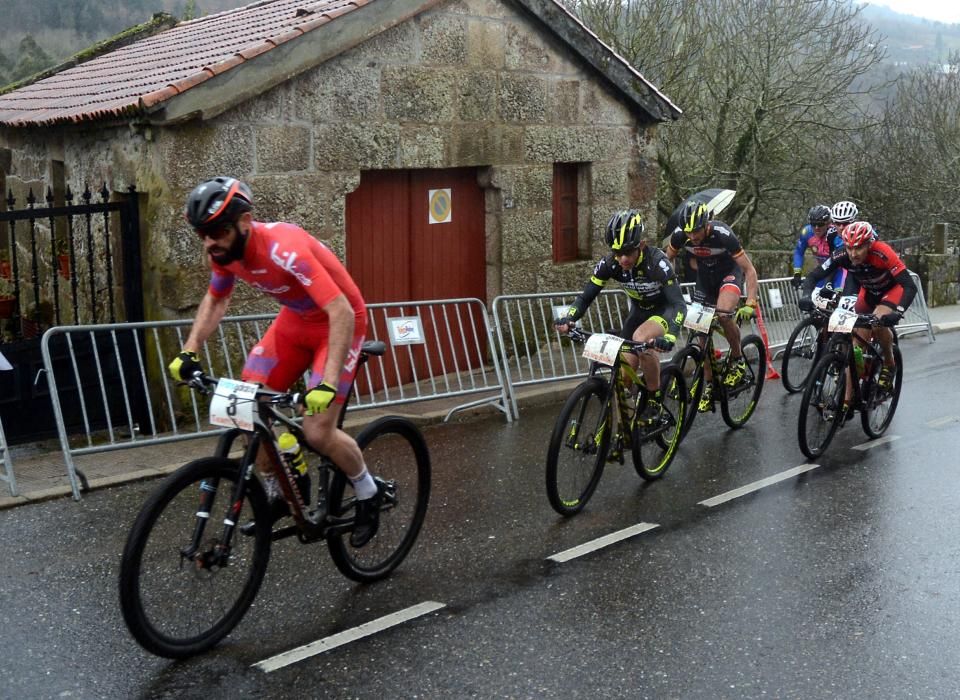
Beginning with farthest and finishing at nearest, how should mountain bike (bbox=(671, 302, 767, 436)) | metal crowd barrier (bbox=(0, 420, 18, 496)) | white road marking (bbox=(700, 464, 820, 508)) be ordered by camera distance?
1. mountain bike (bbox=(671, 302, 767, 436))
2. white road marking (bbox=(700, 464, 820, 508))
3. metal crowd barrier (bbox=(0, 420, 18, 496))

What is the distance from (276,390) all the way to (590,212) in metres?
8.42

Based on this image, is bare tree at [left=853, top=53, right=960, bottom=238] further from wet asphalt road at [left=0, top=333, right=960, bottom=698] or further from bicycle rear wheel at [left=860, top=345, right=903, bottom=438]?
wet asphalt road at [left=0, top=333, right=960, bottom=698]

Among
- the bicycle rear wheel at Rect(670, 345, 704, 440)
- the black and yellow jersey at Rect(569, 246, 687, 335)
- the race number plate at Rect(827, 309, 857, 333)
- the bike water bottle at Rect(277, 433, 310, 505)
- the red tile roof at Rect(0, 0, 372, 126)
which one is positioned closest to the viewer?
the bike water bottle at Rect(277, 433, 310, 505)

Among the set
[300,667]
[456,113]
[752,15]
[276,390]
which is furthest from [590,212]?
[752,15]

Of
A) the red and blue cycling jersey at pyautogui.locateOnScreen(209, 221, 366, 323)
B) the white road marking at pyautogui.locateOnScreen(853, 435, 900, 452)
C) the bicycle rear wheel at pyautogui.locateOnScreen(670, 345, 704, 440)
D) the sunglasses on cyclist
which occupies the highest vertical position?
the sunglasses on cyclist

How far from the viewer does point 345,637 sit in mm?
4816

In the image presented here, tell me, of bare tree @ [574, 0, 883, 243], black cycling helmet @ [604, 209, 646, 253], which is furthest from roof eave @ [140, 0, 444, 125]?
bare tree @ [574, 0, 883, 243]

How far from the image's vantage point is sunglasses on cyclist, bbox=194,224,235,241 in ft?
15.0

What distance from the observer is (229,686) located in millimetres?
4312

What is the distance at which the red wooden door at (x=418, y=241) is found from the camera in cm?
1088

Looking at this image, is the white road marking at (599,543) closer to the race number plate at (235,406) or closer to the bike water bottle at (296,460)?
the bike water bottle at (296,460)

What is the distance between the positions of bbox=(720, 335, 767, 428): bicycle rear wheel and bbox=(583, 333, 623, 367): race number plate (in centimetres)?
245

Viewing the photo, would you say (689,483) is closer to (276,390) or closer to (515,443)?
(515,443)

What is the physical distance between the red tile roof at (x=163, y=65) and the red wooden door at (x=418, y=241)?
1679mm
